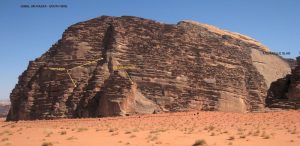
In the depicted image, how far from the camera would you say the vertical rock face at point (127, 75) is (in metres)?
37.6

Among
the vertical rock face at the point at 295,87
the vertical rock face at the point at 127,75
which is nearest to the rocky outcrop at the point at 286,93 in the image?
the vertical rock face at the point at 295,87

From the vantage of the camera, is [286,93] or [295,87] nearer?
[295,87]

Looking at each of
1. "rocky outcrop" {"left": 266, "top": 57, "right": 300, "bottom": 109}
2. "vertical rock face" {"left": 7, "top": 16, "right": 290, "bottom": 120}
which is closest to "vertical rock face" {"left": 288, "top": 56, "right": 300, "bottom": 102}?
"rocky outcrop" {"left": 266, "top": 57, "right": 300, "bottom": 109}

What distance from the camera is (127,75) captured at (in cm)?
3916

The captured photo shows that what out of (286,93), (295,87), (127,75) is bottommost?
(286,93)

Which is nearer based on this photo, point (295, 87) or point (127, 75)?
point (295, 87)

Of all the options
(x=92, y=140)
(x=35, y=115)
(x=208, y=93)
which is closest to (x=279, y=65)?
(x=208, y=93)

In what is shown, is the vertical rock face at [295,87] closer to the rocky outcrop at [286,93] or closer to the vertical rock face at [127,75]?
the rocky outcrop at [286,93]

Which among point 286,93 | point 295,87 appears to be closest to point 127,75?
point 286,93

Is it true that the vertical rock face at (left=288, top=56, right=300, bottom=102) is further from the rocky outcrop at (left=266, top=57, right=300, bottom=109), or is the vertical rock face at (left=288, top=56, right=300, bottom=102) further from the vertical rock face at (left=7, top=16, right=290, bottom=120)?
the vertical rock face at (left=7, top=16, right=290, bottom=120)

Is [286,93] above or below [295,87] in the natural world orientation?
below

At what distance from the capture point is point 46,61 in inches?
1640

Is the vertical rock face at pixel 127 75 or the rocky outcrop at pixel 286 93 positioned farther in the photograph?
the vertical rock face at pixel 127 75

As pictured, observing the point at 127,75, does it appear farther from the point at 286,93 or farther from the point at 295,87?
the point at 295,87
